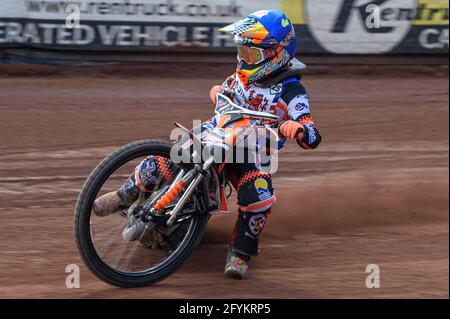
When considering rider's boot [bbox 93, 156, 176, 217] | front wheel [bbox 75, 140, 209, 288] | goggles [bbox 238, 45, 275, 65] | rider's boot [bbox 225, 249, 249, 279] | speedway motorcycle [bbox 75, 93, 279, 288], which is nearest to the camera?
front wheel [bbox 75, 140, 209, 288]

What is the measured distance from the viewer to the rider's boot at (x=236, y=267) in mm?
5238

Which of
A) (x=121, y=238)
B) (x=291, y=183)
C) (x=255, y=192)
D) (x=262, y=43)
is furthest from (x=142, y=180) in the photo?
(x=291, y=183)

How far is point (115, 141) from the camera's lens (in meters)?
8.30

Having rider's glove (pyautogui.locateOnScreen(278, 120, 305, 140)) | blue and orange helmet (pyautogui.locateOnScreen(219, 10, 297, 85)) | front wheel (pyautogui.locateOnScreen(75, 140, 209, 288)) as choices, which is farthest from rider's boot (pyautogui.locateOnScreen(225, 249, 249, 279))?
blue and orange helmet (pyautogui.locateOnScreen(219, 10, 297, 85))

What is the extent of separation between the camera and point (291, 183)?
25.0ft

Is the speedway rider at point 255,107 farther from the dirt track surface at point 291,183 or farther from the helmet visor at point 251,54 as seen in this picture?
the dirt track surface at point 291,183

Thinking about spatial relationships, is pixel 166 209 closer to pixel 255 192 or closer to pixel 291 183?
pixel 255 192

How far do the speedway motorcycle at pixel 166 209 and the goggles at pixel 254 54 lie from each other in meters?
0.30

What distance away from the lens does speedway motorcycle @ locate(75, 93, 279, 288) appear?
4.77 meters

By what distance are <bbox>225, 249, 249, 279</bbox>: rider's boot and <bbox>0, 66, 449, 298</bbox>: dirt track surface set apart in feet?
0.25

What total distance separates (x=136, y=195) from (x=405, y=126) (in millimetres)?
5434

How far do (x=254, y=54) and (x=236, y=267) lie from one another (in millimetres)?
1413

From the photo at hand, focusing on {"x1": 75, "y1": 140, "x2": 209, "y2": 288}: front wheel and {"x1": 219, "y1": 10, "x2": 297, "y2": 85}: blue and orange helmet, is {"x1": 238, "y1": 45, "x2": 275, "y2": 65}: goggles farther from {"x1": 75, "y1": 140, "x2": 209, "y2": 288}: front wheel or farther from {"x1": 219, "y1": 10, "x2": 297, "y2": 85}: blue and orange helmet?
{"x1": 75, "y1": 140, "x2": 209, "y2": 288}: front wheel

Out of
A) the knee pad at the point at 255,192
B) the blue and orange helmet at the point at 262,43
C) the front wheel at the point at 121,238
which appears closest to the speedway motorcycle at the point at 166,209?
the front wheel at the point at 121,238
